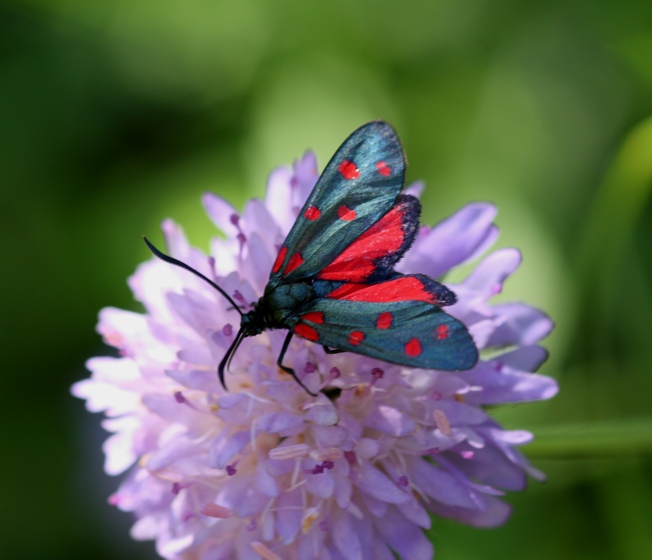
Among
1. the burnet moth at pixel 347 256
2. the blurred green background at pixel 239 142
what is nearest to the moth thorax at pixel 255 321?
the burnet moth at pixel 347 256

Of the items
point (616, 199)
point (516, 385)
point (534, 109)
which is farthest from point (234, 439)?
point (534, 109)

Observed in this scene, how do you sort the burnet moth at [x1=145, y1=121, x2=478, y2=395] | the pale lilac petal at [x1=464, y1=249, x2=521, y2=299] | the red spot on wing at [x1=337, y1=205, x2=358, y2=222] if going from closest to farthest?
the burnet moth at [x1=145, y1=121, x2=478, y2=395] < the red spot on wing at [x1=337, y1=205, x2=358, y2=222] < the pale lilac petal at [x1=464, y1=249, x2=521, y2=299]

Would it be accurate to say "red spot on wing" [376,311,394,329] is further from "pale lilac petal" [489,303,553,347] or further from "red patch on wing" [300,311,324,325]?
"pale lilac petal" [489,303,553,347]

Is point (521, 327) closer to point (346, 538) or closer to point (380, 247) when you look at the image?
point (380, 247)

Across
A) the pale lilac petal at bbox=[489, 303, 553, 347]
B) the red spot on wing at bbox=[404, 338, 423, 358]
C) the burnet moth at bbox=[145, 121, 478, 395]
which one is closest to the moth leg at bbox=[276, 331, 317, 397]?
the burnet moth at bbox=[145, 121, 478, 395]

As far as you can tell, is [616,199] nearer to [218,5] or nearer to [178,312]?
[178,312]

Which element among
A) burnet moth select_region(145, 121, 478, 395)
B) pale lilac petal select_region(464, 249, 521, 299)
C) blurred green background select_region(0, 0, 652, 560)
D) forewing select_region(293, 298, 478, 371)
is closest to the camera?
forewing select_region(293, 298, 478, 371)

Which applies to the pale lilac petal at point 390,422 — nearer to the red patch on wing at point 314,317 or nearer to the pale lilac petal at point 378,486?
the pale lilac petal at point 378,486
